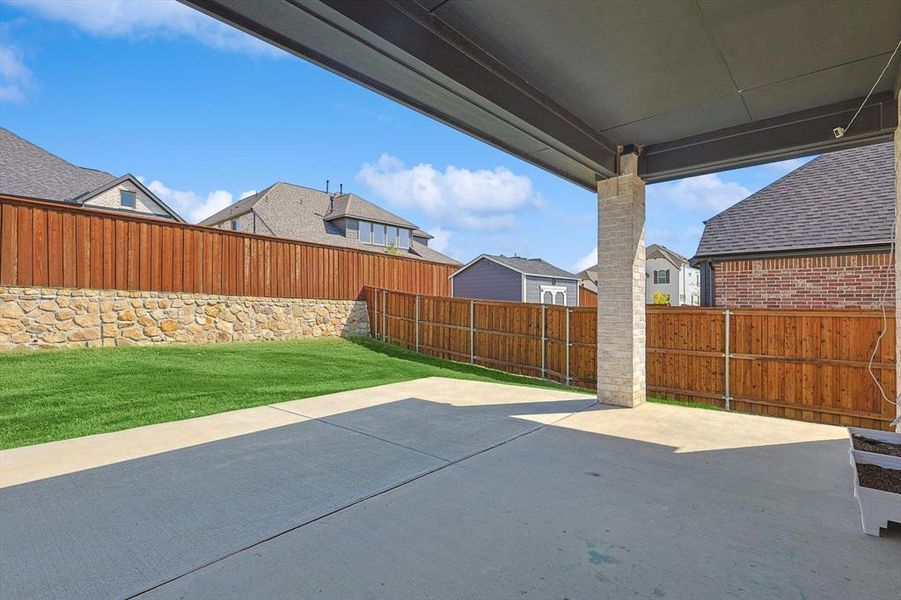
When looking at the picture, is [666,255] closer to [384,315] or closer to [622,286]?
[384,315]

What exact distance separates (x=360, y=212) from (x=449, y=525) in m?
23.9

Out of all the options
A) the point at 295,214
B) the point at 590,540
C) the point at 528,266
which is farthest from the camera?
the point at 295,214

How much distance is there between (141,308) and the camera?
32.0ft

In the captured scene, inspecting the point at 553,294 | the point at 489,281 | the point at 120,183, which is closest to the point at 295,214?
the point at 120,183

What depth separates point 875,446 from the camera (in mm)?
3047

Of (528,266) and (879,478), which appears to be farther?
(528,266)

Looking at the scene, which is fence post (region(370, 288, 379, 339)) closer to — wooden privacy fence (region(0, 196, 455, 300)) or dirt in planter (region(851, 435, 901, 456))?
wooden privacy fence (region(0, 196, 455, 300))

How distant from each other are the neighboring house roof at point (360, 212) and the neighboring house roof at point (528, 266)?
Answer: 592cm

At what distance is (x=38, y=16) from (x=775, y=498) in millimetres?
20561

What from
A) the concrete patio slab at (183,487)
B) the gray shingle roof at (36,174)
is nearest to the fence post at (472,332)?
the concrete patio slab at (183,487)

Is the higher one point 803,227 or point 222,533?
point 803,227

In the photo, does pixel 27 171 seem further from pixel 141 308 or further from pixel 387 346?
pixel 387 346

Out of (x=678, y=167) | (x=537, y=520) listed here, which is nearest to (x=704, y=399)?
(x=678, y=167)

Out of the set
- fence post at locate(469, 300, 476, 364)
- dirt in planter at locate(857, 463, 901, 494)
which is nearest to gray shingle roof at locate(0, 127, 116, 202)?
fence post at locate(469, 300, 476, 364)
